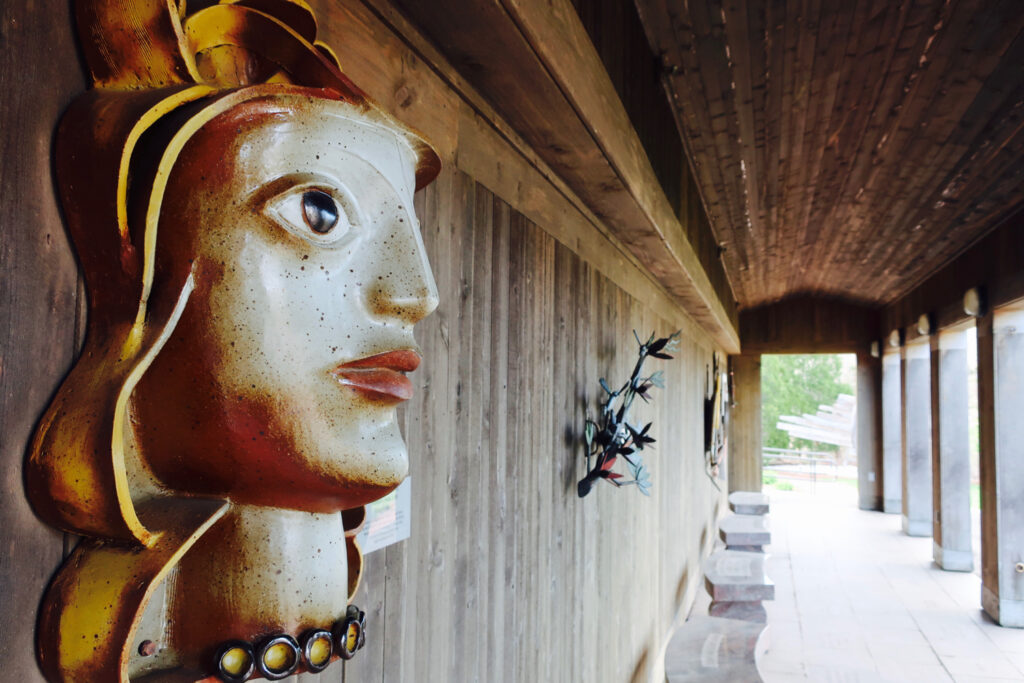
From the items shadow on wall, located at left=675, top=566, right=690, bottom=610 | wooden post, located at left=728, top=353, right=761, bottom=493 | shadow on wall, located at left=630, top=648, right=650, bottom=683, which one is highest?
wooden post, located at left=728, top=353, right=761, bottom=493

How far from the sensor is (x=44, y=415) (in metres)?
0.58

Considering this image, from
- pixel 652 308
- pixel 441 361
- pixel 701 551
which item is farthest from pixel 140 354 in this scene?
pixel 701 551

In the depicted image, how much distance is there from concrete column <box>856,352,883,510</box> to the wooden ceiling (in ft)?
16.6

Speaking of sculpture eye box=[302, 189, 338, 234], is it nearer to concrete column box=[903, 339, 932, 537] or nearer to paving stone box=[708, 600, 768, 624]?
paving stone box=[708, 600, 768, 624]

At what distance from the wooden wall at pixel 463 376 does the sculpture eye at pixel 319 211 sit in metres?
0.21

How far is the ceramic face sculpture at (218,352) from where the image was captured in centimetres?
57

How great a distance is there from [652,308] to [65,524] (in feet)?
11.7

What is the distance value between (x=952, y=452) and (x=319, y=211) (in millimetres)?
7966

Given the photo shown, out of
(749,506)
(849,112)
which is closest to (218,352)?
(849,112)

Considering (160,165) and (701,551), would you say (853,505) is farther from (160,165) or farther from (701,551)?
(160,165)

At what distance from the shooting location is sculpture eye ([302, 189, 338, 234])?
661 mm

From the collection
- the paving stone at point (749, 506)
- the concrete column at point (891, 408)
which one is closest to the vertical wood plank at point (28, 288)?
the paving stone at point (749, 506)

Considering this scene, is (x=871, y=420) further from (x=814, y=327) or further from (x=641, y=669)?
(x=641, y=669)

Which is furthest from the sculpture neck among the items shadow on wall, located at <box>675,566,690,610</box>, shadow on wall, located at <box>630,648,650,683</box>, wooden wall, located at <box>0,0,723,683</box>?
shadow on wall, located at <box>675,566,690,610</box>
